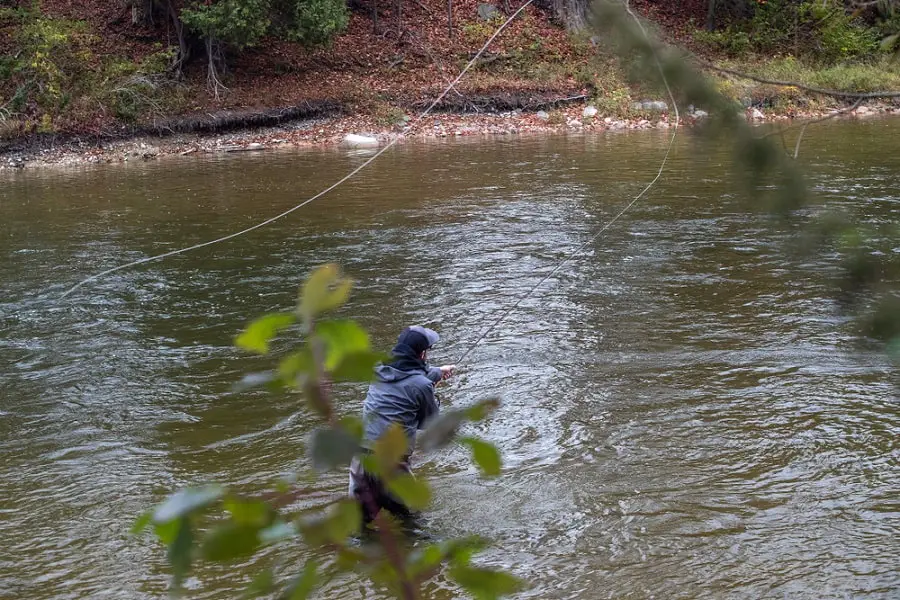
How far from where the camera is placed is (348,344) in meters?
1.32

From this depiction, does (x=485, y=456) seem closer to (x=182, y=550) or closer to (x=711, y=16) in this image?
(x=182, y=550)

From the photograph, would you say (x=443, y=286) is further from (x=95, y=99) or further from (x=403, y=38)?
(x=403, y=38)

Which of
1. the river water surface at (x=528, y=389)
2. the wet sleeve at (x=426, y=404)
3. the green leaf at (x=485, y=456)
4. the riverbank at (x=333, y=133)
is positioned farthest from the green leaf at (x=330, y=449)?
the riverbank at (x=333, y=133)

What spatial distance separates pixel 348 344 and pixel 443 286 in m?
10.7

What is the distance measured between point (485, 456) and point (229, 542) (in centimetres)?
37

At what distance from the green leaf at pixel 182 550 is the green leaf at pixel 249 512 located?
6 cm

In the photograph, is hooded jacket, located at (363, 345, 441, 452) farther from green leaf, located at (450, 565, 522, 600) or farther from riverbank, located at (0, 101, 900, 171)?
riverbank, located at (0, 101, 900, 171)

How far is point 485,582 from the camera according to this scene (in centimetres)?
145

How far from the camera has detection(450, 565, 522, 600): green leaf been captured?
1.45 m

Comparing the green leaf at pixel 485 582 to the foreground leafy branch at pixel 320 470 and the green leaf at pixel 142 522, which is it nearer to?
the foreground leafy branch at pixel 320 470

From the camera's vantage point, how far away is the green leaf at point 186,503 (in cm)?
125

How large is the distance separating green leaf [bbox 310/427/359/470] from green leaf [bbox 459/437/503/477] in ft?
0.70

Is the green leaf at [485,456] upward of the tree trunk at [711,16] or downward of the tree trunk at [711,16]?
downward

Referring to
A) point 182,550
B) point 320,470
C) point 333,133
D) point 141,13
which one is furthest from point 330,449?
point 141,13
